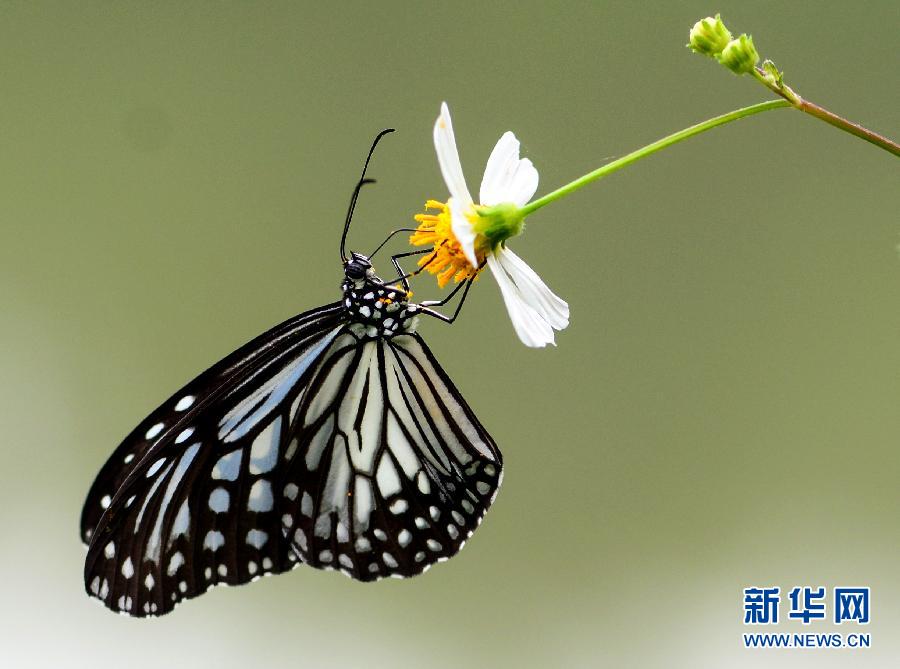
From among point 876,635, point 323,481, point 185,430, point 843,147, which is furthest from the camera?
point 843,147

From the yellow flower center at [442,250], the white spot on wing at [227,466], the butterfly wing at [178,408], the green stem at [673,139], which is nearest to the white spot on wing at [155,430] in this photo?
the butterfly wing at [178,408]

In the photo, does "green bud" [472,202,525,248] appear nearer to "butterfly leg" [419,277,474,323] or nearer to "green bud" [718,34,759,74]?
"butterfly leg" [419,277,474,323]

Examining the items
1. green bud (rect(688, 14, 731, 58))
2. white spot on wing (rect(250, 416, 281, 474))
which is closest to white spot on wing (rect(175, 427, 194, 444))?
white spot on wing (rect(250, 416, 281, 474))

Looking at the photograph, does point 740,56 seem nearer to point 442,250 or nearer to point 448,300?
point 442,250

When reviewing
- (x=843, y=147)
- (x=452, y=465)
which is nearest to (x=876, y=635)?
(x=843, y=147)

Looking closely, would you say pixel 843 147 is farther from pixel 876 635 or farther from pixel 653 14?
pixel 876 635

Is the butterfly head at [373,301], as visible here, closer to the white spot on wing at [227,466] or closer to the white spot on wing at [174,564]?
the white spot on wing at [227,466]

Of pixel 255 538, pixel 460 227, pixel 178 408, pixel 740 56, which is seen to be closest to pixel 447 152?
pixel 460 227
